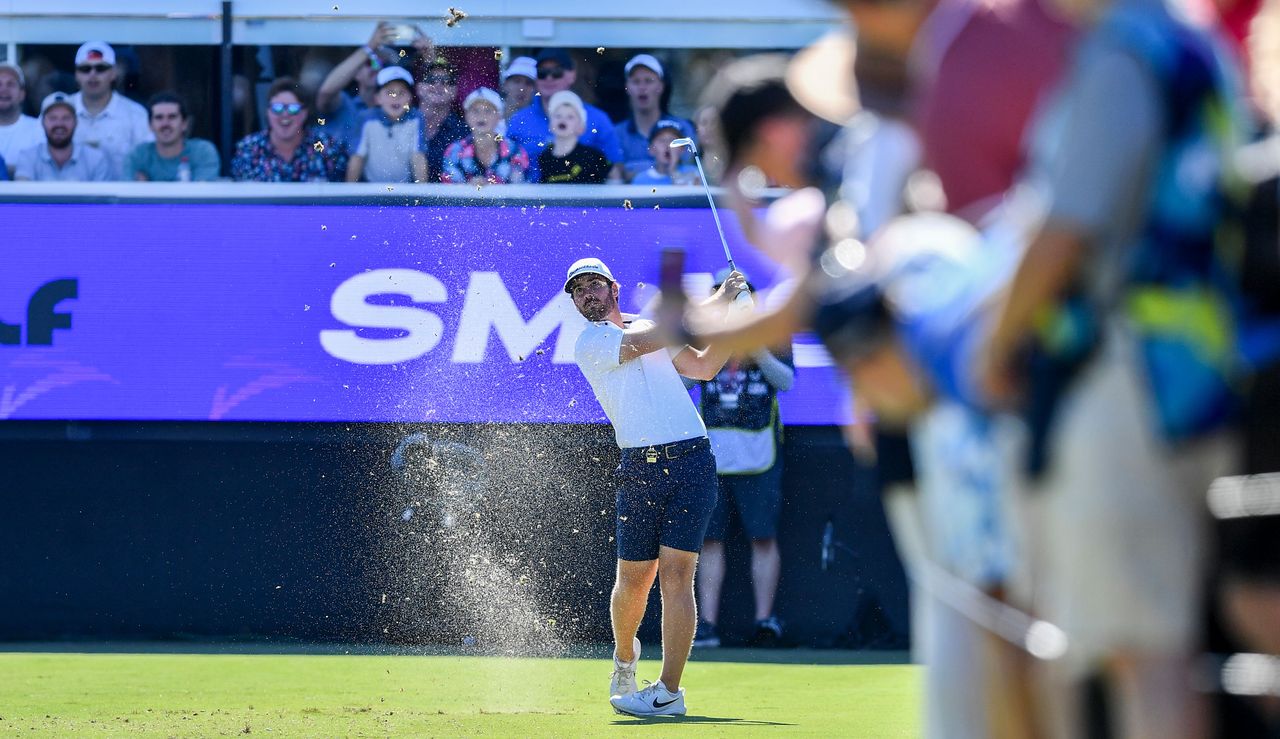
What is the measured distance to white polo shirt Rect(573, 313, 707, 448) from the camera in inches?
370

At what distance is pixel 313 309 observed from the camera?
12.2m

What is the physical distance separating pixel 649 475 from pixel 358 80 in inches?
199

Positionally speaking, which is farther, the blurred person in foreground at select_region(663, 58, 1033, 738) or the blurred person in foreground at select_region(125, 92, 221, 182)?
the blurred person in foreground at select_region(125, 92, 221, 182)

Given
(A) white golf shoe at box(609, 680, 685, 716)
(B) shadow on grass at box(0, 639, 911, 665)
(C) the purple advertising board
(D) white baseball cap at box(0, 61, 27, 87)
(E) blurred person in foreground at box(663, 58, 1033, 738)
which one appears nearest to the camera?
(E) blurred person in foreground at box(663, 58, 1033, 738)

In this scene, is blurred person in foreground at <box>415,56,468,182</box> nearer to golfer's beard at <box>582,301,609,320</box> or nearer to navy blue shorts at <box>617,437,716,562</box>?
golfer's beard at <box>582,301,609,320</box>

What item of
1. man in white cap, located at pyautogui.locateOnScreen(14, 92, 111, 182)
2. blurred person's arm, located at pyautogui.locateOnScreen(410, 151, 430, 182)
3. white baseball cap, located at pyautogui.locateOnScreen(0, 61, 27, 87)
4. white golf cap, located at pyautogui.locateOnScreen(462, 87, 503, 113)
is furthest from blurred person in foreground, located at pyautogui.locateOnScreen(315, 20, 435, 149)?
white baseball cap, located at pyautogui.locateOnScreen(0, 61, 27, 87)

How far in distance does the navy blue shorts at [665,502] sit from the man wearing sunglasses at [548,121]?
3.55m

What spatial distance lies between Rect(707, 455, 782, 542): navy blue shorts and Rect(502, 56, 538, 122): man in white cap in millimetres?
3026

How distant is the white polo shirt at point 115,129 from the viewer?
1308 centimetres

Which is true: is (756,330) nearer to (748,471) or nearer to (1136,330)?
(1136,330)

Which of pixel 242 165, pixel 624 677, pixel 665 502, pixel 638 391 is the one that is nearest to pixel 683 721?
pixel 624 677

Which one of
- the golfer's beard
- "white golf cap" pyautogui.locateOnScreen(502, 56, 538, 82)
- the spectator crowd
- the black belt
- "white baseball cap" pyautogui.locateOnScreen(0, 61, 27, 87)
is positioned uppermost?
"white baseball cap" pyautogui.locateOnScreen(0, 61, 27, 87)

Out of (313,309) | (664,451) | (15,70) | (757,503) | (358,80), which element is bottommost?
(757,503)

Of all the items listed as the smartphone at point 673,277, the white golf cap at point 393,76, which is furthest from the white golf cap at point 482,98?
the smartphone at point 673,277
